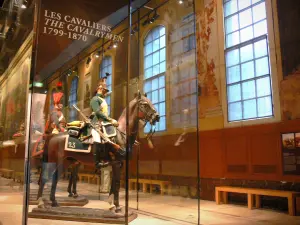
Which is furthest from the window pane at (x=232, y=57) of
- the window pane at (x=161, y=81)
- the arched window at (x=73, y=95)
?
the arched window at (x=73, y=95)

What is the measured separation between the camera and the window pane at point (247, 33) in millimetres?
5966

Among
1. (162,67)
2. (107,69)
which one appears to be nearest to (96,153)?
(107,69)

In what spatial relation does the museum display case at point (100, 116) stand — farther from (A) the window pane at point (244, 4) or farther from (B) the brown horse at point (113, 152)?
(A) the window pane at point (244, 4)

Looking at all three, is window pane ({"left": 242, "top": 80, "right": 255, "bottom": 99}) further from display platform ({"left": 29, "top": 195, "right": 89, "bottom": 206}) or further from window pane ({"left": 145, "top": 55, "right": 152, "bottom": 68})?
display platform ({"left": 29, "top": 195, "right": 89, "bottom": 206})

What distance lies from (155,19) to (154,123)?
6.80 feet

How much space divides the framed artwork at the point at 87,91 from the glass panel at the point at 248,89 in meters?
3.30

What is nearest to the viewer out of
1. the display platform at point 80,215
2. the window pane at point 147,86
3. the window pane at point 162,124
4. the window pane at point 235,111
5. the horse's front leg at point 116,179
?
the display platform at point 80,215

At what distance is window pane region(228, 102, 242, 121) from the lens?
6.09 meters

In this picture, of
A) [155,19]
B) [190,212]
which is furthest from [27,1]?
[190,212]

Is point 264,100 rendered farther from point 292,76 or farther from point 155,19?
point 155,19

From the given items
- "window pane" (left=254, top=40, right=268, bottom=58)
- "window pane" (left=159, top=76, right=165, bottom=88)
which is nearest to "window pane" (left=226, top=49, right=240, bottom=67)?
"window pane" (left=254, top=40, right=268, bottom=58)

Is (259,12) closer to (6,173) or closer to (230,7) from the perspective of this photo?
(230,7)

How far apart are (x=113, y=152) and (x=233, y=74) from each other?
326cm

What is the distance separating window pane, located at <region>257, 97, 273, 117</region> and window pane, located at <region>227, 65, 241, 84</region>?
73cm
